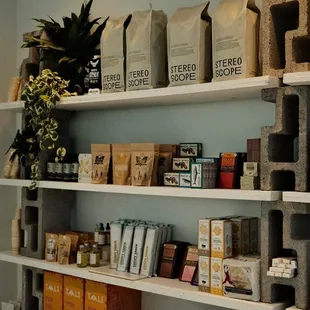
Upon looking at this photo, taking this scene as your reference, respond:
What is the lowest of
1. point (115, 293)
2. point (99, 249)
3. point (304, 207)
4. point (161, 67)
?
point (115, 293)

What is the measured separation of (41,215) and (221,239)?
1.17 m

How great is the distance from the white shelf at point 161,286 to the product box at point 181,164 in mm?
496

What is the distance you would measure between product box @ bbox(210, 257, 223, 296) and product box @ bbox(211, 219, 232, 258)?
24 millimetres

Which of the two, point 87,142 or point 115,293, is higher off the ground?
point 87,142

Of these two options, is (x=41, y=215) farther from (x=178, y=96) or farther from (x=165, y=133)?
(x=178, y=96)

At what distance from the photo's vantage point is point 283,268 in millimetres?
1970

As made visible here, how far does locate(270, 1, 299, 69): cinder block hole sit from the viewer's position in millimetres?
2029

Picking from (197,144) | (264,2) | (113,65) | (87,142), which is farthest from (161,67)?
Result: (87,142)

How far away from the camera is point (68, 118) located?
3.07m

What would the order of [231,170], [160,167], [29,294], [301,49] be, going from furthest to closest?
[29,294], [160,167], [231,170], [301,49]

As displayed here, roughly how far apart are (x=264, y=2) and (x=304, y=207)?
0.77 meters

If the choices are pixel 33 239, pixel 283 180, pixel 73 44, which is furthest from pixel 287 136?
pixel 33 239

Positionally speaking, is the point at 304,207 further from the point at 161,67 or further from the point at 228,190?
the point at 161,67

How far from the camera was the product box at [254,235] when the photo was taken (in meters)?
2.29
